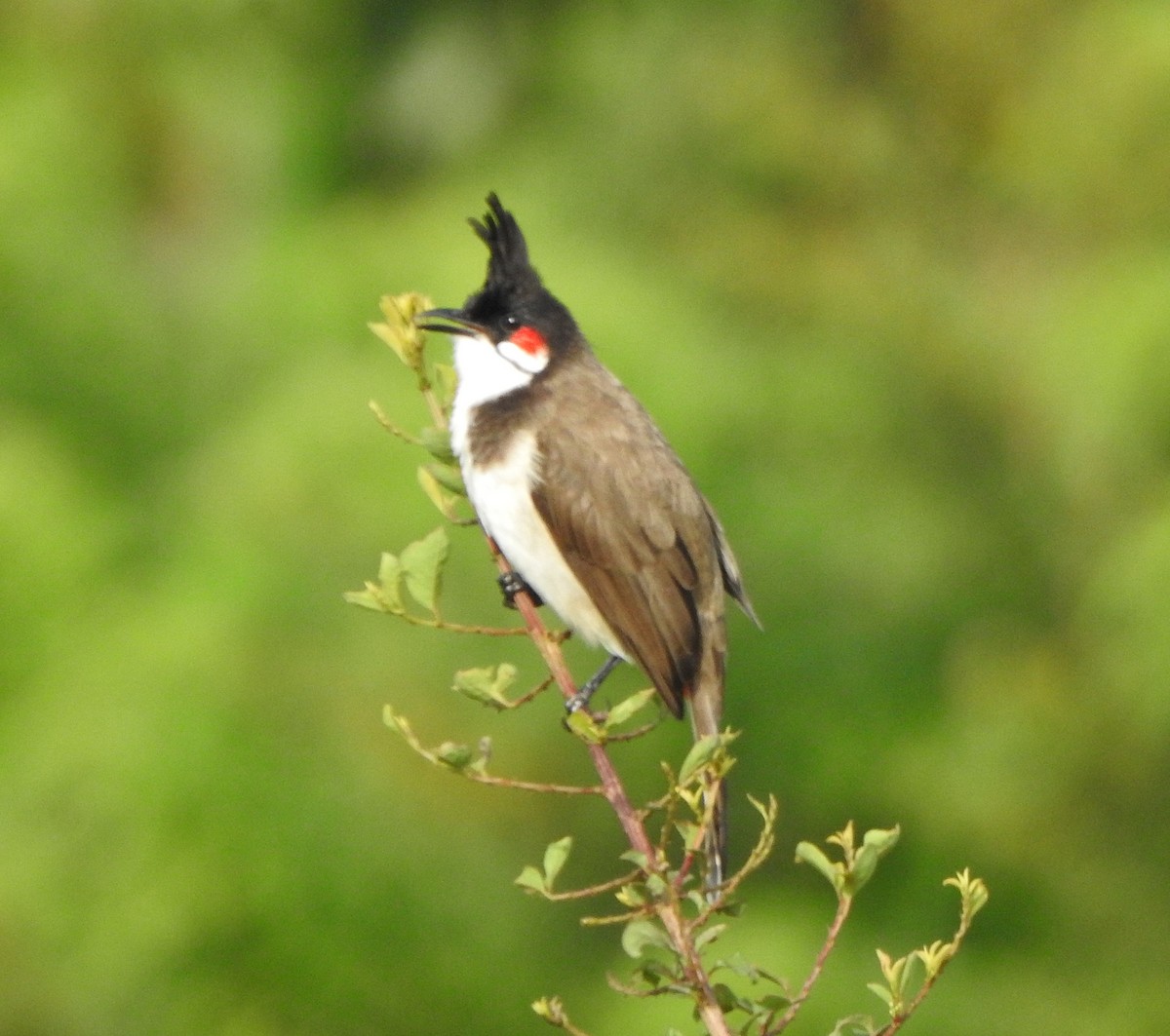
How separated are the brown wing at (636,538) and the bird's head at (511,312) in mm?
127

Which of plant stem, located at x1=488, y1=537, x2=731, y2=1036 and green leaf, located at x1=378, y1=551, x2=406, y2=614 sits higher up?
green leaf, located at x1=378, y1=551, x2=406, y2=614

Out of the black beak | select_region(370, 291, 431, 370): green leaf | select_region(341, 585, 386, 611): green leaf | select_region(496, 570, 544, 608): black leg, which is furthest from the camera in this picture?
the black beak

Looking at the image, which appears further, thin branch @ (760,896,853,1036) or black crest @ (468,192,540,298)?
black crest @ (468,192,540,298)

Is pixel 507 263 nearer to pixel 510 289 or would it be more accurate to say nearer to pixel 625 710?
pixel 510 289

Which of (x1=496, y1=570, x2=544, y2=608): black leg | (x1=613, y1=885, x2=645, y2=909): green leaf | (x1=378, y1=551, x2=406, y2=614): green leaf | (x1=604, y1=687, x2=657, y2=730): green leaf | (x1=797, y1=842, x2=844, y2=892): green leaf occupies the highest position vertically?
(x1=496, y1=570, x2=544, y2=608): black leg

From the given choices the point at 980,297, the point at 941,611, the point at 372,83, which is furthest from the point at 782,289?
the point at 372,83

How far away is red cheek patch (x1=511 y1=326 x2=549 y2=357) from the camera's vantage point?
2.62m

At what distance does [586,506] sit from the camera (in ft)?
8.20

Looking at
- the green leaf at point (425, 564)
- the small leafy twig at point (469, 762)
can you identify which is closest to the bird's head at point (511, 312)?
the green leaf at point (425, 564)

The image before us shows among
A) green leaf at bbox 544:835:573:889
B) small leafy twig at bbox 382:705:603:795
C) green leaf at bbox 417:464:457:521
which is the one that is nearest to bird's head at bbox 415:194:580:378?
green leaf at bbox 417:464:457:521

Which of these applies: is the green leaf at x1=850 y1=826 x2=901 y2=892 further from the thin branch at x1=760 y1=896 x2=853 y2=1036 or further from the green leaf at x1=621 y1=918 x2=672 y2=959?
the green leaf at x1=621 y1=918 x2=672 y2=959

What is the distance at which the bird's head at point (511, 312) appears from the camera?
8.43 feet

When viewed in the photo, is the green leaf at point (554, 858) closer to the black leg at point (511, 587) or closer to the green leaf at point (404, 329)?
the green leaf at point (404, 329)

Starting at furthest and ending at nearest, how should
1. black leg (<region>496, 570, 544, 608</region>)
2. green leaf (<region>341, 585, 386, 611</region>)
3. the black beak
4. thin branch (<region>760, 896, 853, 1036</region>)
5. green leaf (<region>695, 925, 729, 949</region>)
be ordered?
the black beak
black leg (<region>496, 570, 544, 608</region>)
green leaf (<region>341, 585, 386, 611</region>)
green leaf (<region>695, 925, 729, 949</region>)
thin branch (<region>760, 896, 853, 1036</region>)
